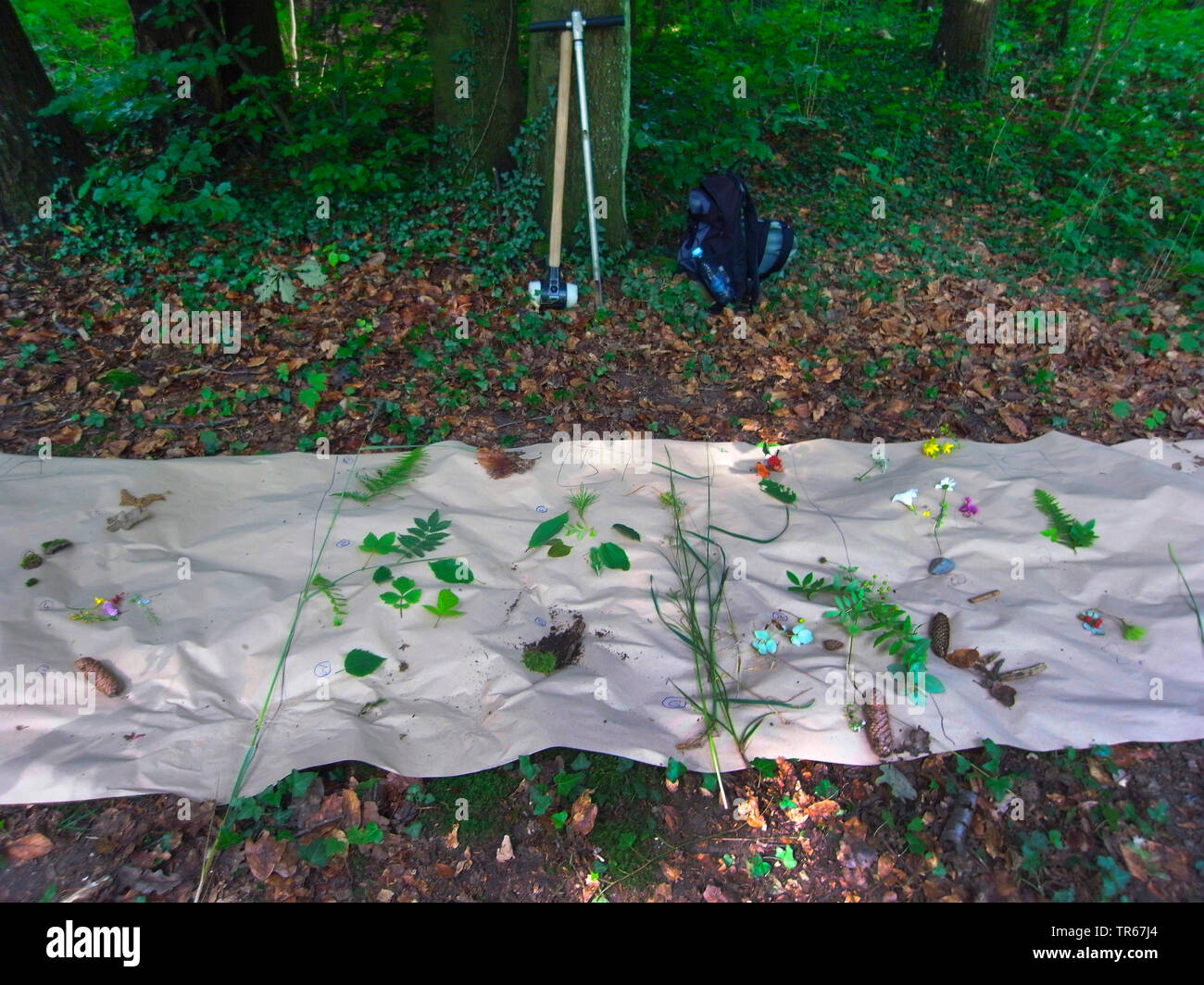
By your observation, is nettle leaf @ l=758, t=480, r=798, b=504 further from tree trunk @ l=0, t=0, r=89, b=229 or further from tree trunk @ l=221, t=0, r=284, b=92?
tree trunk @ l=0, t=0, r=89, b=229

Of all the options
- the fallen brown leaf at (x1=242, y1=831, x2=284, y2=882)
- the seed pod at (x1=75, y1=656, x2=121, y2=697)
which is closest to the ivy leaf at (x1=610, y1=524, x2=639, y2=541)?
the fallen brown leaf at (x1=242, y1=831, x2=284, y2=882)

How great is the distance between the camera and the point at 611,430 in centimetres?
374

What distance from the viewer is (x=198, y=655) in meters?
2.40

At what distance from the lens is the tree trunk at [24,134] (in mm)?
4230

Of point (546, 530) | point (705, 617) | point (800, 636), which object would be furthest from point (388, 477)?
point (800, 636)

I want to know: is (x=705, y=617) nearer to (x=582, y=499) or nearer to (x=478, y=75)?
(x=582, y=499)

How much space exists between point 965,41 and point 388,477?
7.10 metres

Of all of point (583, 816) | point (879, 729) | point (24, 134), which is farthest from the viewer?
point (24, 134)

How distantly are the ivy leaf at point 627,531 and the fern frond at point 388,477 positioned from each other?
95 cm

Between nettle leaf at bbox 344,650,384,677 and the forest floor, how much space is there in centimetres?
31

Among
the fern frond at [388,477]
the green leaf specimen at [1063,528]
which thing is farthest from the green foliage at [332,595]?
the green leaf specimen at [1063,528]

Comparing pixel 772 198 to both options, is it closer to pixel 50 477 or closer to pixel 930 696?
pixel 930 696

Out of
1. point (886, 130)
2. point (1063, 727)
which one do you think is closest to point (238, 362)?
point (1063, 727)

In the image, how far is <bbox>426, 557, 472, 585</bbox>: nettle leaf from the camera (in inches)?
105
